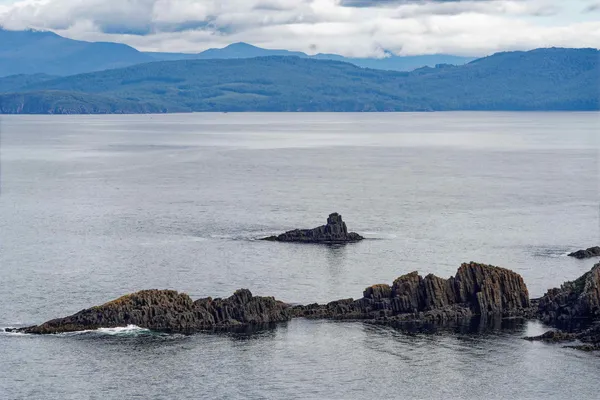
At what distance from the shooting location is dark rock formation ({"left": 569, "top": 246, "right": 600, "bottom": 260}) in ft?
379

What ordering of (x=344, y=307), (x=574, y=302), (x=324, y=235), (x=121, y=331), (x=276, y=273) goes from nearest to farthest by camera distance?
(x=121, y=331) < (x=574, y=302) < (x=344, y=307) < (x=276, y=273) < (x=324, y=235)

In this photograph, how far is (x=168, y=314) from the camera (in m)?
85.1

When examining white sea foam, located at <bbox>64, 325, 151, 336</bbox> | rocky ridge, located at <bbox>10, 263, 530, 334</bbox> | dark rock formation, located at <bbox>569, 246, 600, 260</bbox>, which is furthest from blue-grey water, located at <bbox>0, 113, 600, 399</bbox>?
rocky ridge, located at <bbox>10, 263, 530, 334</bbox>

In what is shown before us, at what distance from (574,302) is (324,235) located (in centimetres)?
4451

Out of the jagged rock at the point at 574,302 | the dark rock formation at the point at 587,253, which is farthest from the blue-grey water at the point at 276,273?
the jagged rock at the point at 574,302

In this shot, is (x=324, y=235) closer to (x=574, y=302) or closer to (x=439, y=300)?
(x=439, y=300)

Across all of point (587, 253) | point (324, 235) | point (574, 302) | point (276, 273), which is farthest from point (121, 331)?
point (587, 253)

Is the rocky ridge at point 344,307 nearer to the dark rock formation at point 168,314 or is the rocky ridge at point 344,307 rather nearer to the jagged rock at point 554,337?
the dark rock formation at point 168,314

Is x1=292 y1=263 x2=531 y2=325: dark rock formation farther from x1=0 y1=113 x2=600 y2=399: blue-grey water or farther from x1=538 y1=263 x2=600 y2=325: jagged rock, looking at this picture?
x1=0 y1=113 x2=600 y2=399: blue-grey water

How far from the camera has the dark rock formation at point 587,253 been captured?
115575 mm

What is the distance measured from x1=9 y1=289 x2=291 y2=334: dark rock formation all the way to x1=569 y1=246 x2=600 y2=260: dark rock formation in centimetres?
4235

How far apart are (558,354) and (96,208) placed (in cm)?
9830

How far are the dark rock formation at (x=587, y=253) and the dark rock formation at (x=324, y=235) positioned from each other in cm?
2607

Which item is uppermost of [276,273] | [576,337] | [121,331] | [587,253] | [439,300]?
[587,253]
